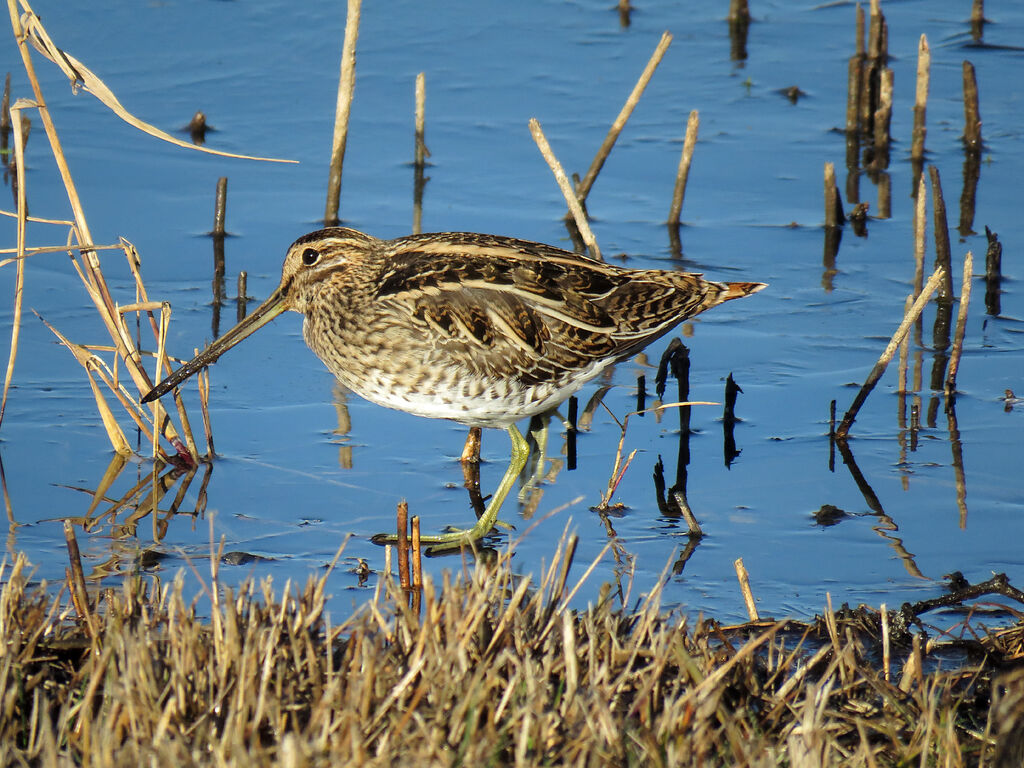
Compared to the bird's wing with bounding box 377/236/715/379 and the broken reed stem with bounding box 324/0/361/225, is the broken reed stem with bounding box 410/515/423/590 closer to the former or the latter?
the bird's wing with bounding box 377/236/715/379

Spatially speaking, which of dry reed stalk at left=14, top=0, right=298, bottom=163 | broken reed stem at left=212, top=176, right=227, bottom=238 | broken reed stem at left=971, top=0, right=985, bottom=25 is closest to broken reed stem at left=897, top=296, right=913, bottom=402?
dry reed stalk at left=14, top=0, right=298, bottom=163

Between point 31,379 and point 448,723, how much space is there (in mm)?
3458

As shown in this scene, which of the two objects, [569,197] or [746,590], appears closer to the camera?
[746,590]

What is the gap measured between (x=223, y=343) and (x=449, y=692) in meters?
2.59

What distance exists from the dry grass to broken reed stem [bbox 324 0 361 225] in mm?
3811

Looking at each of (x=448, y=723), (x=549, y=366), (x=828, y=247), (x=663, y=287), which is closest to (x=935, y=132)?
(x=828, y=247)

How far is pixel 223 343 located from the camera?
5.16 metres

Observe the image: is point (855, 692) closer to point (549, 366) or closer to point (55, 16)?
point (549, 366)

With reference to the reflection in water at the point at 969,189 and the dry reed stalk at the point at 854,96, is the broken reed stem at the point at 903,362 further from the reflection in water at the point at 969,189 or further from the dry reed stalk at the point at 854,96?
the dry reed stalk at the point at 854,96

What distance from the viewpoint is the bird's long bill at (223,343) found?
4.90m

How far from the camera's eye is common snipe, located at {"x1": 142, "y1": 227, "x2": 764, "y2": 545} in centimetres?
489

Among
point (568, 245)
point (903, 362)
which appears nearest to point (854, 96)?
point (568, 245)

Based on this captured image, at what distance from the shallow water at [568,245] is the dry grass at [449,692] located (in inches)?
18.3

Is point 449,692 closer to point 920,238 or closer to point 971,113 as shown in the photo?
point 920,238
